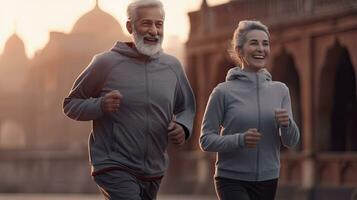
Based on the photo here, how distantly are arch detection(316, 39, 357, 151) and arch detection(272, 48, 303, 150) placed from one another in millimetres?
1356

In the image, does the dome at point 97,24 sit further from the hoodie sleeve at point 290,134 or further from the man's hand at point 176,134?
the man's hand at point 176,134

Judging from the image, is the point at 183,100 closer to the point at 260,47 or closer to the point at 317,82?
the point at 260,47

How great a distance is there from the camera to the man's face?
5.89 metres

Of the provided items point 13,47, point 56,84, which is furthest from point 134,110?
point 13,47

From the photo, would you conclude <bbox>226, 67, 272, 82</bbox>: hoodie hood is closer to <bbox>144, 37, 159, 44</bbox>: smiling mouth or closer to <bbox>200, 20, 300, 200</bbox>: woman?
<bbox>200, 20, 300, 200</bbox>: woman

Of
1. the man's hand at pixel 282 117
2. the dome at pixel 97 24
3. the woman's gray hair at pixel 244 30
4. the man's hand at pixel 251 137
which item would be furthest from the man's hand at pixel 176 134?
the dome at pixel 97 24

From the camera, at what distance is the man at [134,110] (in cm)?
579

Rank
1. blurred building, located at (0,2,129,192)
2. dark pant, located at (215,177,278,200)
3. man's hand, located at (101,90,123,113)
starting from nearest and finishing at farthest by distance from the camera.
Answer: man's hand, located at (101,90,123,113) → dark pant, located at (215,177,278,200) → blurred building, located at (0,2,129,192)

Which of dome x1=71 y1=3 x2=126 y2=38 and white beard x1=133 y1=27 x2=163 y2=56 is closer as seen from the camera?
white beard x1=133 y1=27 x2=163 y2=56

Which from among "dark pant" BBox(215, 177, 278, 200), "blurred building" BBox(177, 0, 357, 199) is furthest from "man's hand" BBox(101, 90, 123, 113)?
"blurred building" BBox(177, 0, 357, 199)

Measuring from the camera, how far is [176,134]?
5.79 m

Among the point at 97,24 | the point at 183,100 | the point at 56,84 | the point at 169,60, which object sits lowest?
the point at 56,84

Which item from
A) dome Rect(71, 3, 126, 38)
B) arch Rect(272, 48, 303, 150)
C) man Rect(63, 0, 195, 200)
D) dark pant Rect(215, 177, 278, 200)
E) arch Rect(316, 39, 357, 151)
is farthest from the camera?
dome Rect(71, 3, 126, 38)

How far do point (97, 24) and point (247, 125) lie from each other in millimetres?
66759
